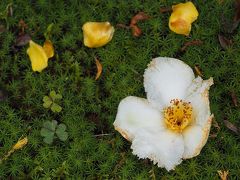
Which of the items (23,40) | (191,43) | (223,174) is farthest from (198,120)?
(23,40)

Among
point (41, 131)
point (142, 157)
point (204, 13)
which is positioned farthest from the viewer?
point (204, 13)

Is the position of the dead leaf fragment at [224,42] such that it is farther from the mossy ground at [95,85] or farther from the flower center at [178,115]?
the flower center at [178,115]

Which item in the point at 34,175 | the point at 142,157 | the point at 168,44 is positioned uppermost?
the point at 168,44

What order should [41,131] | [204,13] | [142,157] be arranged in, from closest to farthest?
1. [142,157]
2. [41,131]
3. [204,13]

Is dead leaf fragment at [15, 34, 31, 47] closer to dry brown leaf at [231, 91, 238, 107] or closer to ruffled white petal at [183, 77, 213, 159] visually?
ruffled white petal at [183, 77, 213, 159]

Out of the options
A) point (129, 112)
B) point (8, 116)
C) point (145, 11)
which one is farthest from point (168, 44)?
point (8, 116)

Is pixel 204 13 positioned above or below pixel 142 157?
above

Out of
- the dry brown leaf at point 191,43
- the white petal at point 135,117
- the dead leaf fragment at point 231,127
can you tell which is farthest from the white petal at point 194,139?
the dry brown leaf at point 191,43

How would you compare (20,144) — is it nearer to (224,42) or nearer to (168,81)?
(168,81)

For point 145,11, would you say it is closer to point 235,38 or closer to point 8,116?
point 235,38
